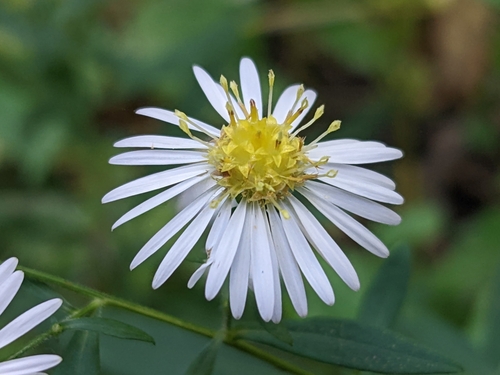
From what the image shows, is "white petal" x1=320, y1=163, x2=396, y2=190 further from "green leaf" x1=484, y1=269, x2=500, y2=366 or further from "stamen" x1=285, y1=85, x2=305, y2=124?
"green leaf" x1=484, y1=269, x2=500, y2=366

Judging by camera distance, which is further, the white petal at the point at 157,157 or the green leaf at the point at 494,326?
the green leaf at the point at 494,326

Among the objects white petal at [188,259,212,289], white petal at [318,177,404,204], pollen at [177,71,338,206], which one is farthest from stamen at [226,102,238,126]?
white petal at [188,259,212,289]

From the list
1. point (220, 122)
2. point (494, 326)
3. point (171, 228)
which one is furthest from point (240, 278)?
point (220, 122)

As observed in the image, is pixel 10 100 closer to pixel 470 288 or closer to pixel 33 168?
pixel 33 168

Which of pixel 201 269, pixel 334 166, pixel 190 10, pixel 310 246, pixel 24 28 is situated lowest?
pixel 201 269

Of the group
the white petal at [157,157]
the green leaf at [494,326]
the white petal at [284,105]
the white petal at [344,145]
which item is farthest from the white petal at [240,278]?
the green leaf at [494,326]

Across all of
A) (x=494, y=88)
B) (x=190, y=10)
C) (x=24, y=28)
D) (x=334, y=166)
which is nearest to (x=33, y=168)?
(x=24, y=28)

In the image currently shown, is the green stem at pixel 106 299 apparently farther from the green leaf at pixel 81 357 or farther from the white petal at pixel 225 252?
the white petal at pixel 225 252
